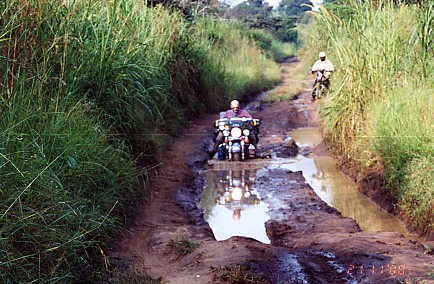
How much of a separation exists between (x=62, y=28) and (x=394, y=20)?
6011 millimetres

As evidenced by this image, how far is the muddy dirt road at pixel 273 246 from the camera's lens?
221 inches

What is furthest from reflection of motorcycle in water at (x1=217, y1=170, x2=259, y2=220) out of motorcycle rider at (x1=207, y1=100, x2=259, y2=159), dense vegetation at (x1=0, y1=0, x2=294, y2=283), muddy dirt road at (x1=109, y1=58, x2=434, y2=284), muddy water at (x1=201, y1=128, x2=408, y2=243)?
dense vegetation at (x1=0, y1=0, x2=294, y2=283)

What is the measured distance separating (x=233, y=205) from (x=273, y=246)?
125 inches

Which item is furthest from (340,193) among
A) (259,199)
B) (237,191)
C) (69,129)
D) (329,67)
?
(69,129)

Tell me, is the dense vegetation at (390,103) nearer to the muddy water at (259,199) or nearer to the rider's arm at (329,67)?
the muddy water at (259,199)

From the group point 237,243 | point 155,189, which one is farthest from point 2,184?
point 155,189

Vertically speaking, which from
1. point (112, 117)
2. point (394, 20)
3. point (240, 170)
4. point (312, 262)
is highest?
point (394, 20)

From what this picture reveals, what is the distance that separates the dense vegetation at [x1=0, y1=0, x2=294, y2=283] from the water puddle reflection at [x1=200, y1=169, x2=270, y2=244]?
1140 millimetres

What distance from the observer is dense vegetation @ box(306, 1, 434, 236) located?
8.50 metres

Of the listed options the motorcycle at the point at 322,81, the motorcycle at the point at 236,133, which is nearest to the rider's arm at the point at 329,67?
the motorcycle at the point at 322,81

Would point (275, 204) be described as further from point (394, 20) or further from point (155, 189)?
point (394, 20)

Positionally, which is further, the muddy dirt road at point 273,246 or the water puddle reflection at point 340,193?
the water puddle reflection at point 340,193

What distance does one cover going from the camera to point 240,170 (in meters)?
12.2

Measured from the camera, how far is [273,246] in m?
6.81
